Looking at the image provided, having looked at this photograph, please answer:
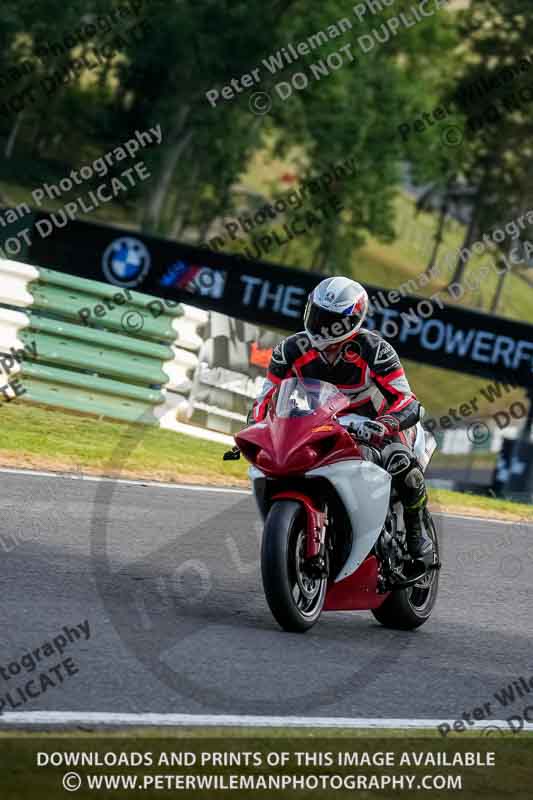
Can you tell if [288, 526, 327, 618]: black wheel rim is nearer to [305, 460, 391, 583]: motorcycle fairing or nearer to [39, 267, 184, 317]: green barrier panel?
[305, 460, 391, 583]: motorcycle fairing

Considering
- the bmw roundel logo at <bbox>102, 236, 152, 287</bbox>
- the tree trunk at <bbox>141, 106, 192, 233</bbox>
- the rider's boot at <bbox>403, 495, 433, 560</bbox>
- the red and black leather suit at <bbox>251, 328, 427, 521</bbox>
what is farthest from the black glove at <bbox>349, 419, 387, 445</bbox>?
the tree trunk at <bbox>141, 106, 192, 233</bbox>

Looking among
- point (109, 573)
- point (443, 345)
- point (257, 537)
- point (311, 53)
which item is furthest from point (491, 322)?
point (311, 53)

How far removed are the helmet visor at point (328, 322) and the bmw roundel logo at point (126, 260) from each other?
1250 centimetres

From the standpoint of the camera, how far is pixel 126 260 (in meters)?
19.4

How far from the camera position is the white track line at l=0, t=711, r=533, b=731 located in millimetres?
4930

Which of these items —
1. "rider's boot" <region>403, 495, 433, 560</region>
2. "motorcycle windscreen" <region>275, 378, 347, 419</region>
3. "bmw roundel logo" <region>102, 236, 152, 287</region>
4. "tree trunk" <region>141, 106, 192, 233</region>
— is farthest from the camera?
"tree trunk" <region>141, 106, 192, 233</region>

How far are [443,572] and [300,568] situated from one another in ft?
11.2

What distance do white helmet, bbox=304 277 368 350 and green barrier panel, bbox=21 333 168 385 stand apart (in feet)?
24.2

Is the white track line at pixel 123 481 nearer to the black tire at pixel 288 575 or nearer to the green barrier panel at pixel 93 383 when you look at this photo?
the green barrier panel at pixel 93 383

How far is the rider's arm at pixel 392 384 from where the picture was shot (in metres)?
7.28

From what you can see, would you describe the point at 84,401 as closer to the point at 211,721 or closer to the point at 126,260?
the point at 126,260

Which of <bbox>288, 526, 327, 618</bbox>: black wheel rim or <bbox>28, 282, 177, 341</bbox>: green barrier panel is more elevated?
<bbox>28, 282, 177, 341</bbox>: green barrier panel

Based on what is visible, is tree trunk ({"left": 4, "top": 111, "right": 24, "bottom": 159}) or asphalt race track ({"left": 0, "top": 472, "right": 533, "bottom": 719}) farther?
tree trunk ({"left": 4, "top": 111, "right": 24, "bottom": 159})

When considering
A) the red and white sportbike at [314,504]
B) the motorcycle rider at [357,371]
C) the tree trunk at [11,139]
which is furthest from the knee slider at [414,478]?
the tree trunk at [11,139]
